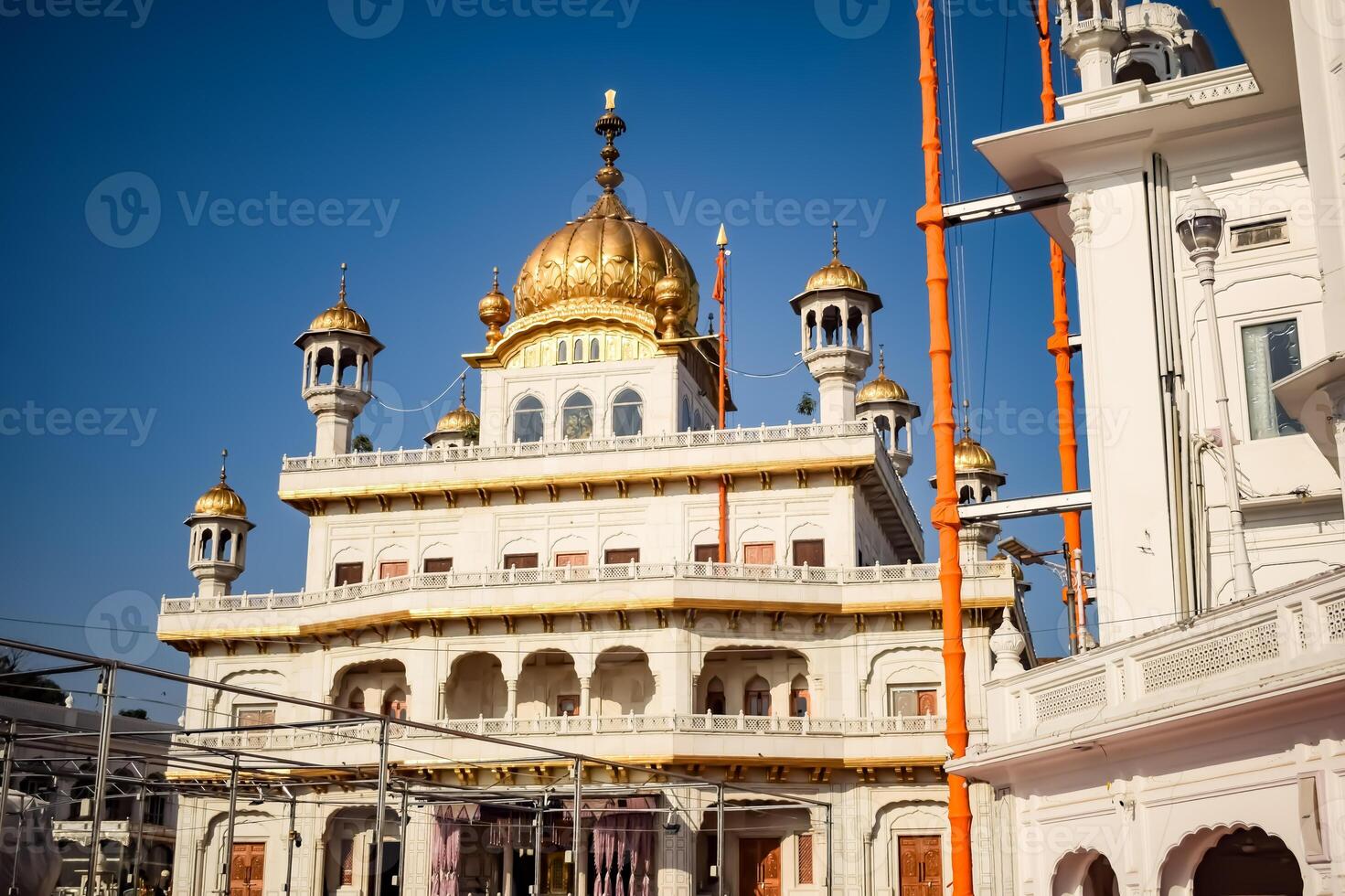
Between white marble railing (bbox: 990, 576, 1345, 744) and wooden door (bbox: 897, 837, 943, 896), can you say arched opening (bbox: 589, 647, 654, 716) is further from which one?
white marble railing (bbox: 990, 576, 1345, 744)

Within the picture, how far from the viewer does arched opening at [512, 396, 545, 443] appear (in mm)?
47219

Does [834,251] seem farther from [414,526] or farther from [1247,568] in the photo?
[1247,568]

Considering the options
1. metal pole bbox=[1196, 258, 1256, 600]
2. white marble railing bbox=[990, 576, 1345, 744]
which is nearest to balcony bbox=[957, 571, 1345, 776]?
white marble railing bbox=[990, 576, 1345, 744]

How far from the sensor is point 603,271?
4881cm

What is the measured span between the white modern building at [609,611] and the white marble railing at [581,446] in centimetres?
8

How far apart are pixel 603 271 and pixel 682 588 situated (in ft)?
43.9

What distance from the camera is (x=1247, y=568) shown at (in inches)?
610

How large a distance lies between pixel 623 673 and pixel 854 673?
267 inches

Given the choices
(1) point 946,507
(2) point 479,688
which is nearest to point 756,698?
(2) point 479,688

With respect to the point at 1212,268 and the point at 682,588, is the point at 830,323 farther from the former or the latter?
the point at 1212,268

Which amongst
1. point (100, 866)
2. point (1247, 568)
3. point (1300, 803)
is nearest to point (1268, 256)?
point (1247, 568)

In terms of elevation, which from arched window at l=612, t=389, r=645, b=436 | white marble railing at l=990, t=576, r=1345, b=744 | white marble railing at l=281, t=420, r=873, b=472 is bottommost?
white marble railing at l=990, t=576, r=1345, b=744

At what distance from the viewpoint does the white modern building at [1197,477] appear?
41.9 ft

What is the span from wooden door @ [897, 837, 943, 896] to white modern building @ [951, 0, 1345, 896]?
61.3ft
